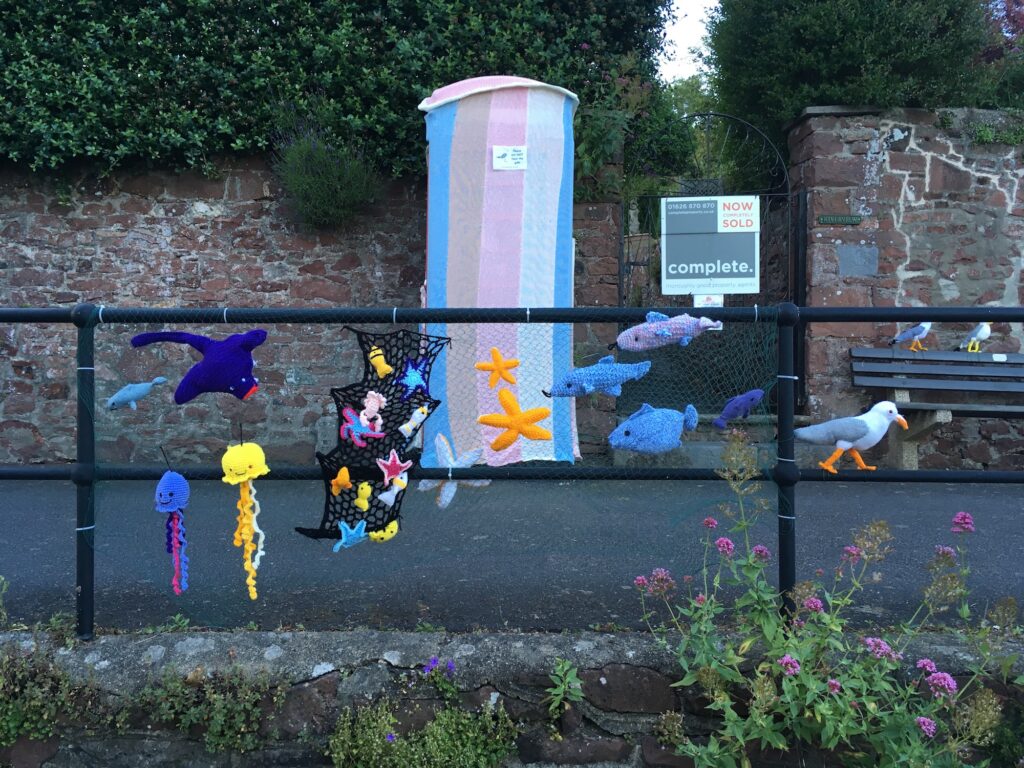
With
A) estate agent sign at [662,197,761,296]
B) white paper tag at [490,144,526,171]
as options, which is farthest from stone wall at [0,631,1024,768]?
estate agent sign at [662,197,761,296]

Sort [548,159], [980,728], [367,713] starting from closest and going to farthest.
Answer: [980,728] → [367,713] → [548,159]

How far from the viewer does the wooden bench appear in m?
5.58

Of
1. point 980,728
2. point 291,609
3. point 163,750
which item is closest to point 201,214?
point 291,609

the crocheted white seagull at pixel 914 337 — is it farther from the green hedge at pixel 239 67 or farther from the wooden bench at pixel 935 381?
the green hedge at pixel 239 67

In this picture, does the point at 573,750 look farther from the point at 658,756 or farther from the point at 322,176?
the point at 322,176

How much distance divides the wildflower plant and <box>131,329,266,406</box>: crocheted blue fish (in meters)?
1.37

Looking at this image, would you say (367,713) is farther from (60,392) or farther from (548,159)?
(60,392)

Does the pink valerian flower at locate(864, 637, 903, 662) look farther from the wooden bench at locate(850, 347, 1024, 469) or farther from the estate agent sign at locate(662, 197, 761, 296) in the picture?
the estate agent sign at locate(662, 197, 761, 296)

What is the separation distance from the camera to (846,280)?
5.91 metres

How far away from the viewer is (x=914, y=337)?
225 inches

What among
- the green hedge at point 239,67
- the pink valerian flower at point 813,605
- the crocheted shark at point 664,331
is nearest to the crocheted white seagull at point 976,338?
the green hedge at point 239,67

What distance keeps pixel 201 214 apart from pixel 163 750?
4.58 m

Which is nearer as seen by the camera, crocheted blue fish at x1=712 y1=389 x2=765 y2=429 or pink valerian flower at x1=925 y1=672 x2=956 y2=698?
pink valerian flower at x1=925 y1=672 x2=956 y2=698

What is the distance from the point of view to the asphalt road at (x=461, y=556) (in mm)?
2680
